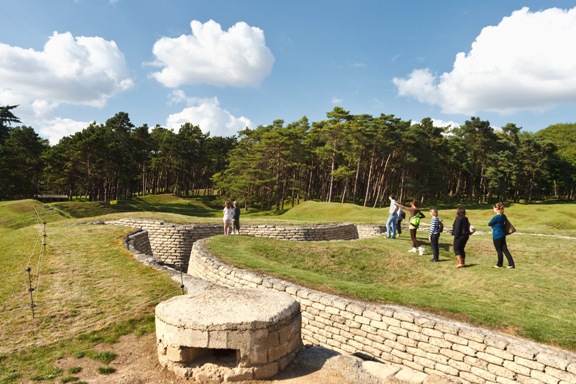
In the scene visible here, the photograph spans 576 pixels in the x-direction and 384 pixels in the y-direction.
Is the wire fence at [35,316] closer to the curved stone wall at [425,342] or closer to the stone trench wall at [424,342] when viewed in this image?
the stone trench wall at [424,342]

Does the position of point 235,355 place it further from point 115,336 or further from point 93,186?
point 93,186

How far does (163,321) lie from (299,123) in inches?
1909

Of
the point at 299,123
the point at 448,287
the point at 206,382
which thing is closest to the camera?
the point at 206,382

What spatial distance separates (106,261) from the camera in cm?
1327

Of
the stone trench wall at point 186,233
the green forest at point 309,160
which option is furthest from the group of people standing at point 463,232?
the green forest at point 309,160

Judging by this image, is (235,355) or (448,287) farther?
(448,287)

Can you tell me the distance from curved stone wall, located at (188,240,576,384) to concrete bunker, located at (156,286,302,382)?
2.26m

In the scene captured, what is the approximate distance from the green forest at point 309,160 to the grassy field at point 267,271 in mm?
29220

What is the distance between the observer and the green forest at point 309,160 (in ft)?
152

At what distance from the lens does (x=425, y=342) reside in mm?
7051

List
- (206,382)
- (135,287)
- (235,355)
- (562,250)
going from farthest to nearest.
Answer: (562,250), (135,287), (235,355), (206,382)

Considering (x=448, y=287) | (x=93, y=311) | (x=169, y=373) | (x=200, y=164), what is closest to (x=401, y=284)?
(x=448, y=287)

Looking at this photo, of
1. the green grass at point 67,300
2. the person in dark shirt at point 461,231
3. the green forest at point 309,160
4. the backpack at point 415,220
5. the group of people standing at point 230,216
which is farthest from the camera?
the green forest at point 309,160

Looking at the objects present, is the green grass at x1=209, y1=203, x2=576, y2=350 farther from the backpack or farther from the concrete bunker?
the concrete bunker
